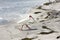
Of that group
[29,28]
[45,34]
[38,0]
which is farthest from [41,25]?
[38,0]

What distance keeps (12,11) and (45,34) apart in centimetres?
638

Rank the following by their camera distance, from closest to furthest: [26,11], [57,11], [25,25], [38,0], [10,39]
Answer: [10,39], [25,25], [57,11], [26,11], [38,0]

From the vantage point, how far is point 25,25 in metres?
10.1

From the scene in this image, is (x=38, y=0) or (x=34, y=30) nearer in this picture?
(x=34, y=30)

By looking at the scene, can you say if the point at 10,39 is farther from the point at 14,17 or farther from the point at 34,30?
the point at 14,17

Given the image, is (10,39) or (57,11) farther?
(57,11)

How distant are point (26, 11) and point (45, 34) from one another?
5553mm

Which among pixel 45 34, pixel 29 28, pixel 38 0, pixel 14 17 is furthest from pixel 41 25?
pixel 38 0

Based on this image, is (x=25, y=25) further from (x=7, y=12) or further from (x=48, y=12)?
(x=7, y=12)

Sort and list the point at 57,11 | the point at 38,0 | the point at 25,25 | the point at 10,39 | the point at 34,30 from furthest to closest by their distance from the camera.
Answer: the point at 38,0 → the point at 57,11 → the point at 25,25 → the point at 34,30 → the point at 10,39

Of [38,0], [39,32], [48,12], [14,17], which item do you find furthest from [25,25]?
[38,0]

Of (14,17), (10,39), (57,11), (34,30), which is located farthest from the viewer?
(14,17)

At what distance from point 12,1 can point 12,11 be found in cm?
366

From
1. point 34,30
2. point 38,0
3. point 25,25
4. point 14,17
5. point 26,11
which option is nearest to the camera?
point 34,30
